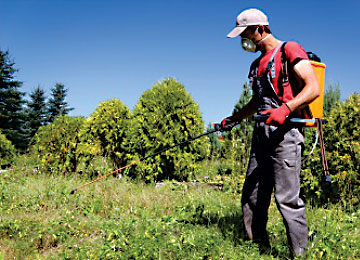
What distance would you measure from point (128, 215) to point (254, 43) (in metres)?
2.74

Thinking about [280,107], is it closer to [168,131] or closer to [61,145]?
[168,131]

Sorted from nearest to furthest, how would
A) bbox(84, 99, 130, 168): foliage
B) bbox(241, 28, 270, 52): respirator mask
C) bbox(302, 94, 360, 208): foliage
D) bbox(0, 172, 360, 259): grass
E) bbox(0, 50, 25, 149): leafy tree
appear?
1. bbox(241, 28, 270, 52): respirator mask
2. bbox(0, 172, 360, 259): grass
3. bbox(302, 94, 360, 208): foliage
4. bbox(84, 99, 130, 168): foliage
5. bbox(0, 50, 25, 149): leafy tree

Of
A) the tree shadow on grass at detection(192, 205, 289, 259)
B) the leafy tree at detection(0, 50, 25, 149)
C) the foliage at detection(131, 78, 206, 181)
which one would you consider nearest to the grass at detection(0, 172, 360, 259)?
the tree shadow on grass at detection(192, 205, 289, 259)

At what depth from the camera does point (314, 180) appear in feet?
16.3

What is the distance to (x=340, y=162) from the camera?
4.84 metres

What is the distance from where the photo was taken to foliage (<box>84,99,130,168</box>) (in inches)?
284

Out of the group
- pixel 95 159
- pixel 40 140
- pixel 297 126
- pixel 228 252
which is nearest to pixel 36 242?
pixel 228 252

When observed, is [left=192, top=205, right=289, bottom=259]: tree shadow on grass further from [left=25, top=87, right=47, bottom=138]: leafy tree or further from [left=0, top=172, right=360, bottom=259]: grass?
[left=25, top=87, right=47, bottom=138]: leafy tree

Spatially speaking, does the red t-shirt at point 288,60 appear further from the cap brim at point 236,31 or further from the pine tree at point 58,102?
the pine tree at point 58,102

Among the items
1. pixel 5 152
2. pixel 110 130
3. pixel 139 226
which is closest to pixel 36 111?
pixel 5 152

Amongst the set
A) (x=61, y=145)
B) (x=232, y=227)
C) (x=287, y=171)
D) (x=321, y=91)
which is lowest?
(x=232, y=227)

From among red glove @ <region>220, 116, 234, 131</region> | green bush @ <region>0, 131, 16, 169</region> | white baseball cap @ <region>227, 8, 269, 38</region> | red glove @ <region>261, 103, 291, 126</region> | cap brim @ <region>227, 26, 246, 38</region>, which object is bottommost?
red glove @ <region>261, 103, 291, 126</region>

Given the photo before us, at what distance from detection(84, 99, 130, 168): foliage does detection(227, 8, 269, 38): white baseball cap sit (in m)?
4.57

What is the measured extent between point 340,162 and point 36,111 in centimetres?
2454
